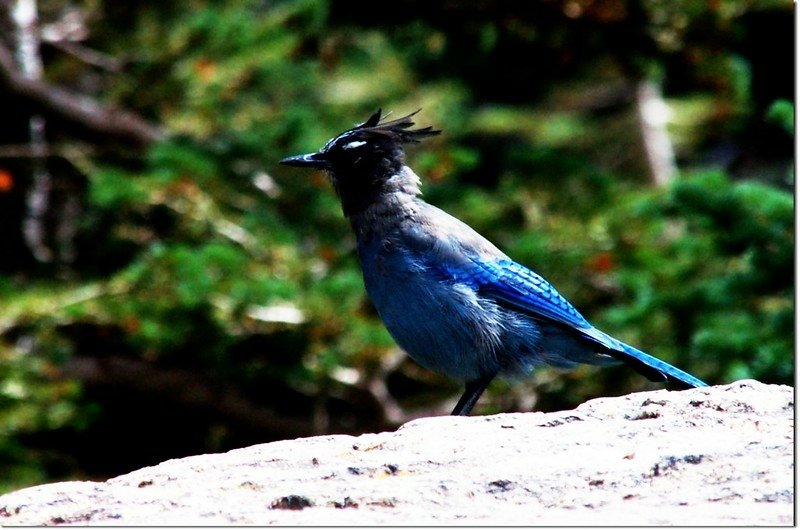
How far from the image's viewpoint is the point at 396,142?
16.9 ft

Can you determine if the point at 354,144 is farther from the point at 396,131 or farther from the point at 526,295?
the point at 526,295

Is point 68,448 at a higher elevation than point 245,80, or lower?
lower

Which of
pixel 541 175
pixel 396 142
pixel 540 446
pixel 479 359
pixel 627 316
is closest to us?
pixel 540 446

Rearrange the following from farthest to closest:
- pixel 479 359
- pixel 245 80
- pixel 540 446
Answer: pixel 245 80 < pixel 479 359 < pixel 540 446

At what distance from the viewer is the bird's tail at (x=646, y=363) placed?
14.8ft

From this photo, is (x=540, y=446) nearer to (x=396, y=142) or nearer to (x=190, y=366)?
(x=396, y=142)

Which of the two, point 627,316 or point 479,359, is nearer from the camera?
point 479,359

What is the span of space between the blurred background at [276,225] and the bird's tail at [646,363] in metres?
0.89

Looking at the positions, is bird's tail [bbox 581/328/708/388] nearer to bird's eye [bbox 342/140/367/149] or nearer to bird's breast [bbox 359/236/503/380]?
bird's breast [bbox 359/236/503/380]

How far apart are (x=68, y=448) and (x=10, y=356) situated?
168cm

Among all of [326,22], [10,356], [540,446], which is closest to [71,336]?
[10,356]

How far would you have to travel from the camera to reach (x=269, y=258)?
7211 millimetres

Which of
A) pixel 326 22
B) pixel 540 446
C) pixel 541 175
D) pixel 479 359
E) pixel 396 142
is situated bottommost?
pixel 540 446

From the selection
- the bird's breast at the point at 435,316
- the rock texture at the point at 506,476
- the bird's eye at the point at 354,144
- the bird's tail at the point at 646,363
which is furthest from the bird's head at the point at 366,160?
the rock texture at the point at 506,476
